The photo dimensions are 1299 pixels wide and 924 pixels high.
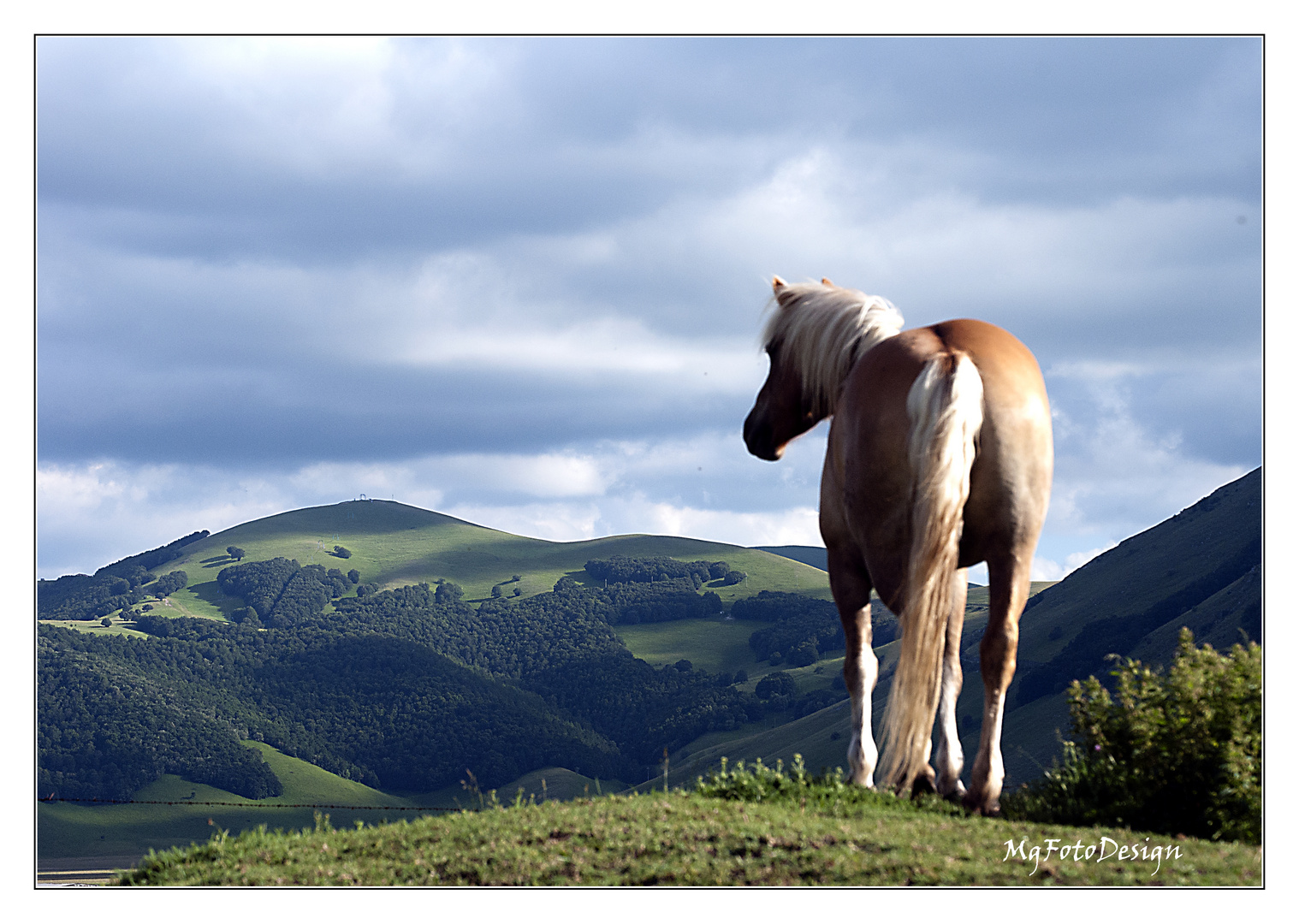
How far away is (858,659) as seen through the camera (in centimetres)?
859

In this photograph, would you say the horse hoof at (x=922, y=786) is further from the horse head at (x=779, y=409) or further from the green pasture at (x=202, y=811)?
the green pasture at (x=202, y=811)

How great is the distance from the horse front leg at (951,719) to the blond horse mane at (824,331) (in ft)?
6.66

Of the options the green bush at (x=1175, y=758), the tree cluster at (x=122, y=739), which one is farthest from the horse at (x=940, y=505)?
the tree cluster at (x=122, y=739)

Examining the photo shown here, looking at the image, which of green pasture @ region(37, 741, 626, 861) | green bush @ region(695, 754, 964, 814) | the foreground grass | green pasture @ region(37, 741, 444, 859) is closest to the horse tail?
green bush @ region(695, 754, 964, 814)

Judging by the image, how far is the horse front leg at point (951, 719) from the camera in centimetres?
789

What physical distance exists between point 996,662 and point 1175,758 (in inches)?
54.8

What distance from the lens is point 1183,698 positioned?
7.79 metres

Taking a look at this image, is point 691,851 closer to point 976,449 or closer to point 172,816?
point 976,449

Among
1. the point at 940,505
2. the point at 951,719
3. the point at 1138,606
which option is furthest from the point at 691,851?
the point at 1138,606

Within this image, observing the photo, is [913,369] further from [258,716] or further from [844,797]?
[258,716]

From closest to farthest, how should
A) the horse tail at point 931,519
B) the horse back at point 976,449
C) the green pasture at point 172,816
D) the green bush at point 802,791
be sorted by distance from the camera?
the horse tail at point 931,519 < the horse back at point 976,449 < the green bush at point 802,791 < the green pasture at point 172,816

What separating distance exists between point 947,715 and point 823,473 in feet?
6.60

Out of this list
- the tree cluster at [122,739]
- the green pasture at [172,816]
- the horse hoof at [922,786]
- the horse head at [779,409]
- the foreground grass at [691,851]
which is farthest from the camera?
the tree cluster at [122,739]

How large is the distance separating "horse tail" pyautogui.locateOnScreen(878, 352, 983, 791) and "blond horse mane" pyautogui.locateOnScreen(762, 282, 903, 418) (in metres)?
1.37
